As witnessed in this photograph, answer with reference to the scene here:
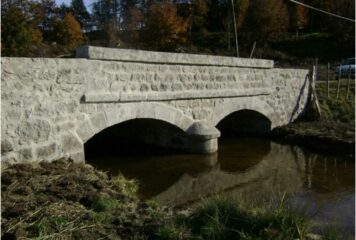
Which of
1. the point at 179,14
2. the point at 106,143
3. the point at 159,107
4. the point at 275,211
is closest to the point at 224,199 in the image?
the point at 275,211

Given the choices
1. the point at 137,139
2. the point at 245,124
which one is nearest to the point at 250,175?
the point at 137,139

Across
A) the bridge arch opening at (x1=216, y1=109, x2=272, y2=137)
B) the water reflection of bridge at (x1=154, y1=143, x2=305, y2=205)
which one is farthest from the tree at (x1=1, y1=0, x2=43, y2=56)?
the water reflection of bridge at (x1=154, y1=143, x2=305, y2=205)

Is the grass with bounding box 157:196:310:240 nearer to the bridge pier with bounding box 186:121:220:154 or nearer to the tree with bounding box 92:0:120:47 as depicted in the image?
the bridge pier with bounding box 186:121:220:154

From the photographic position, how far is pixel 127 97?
27.1ft

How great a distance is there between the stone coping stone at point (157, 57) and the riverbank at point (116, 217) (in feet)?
8.63

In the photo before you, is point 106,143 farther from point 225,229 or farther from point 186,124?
point 225,229

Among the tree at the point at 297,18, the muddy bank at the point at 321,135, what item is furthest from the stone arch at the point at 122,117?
the tree at the point at 297,18

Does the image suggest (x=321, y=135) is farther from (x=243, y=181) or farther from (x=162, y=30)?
(x=162, y=30)

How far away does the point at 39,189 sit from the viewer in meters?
5.52

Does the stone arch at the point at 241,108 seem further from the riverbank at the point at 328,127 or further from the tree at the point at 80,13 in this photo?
the tree at the point at 80,13

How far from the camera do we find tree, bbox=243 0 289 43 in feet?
122

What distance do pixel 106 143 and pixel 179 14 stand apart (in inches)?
1419

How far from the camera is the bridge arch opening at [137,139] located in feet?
34.6

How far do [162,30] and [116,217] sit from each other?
31594 mm
